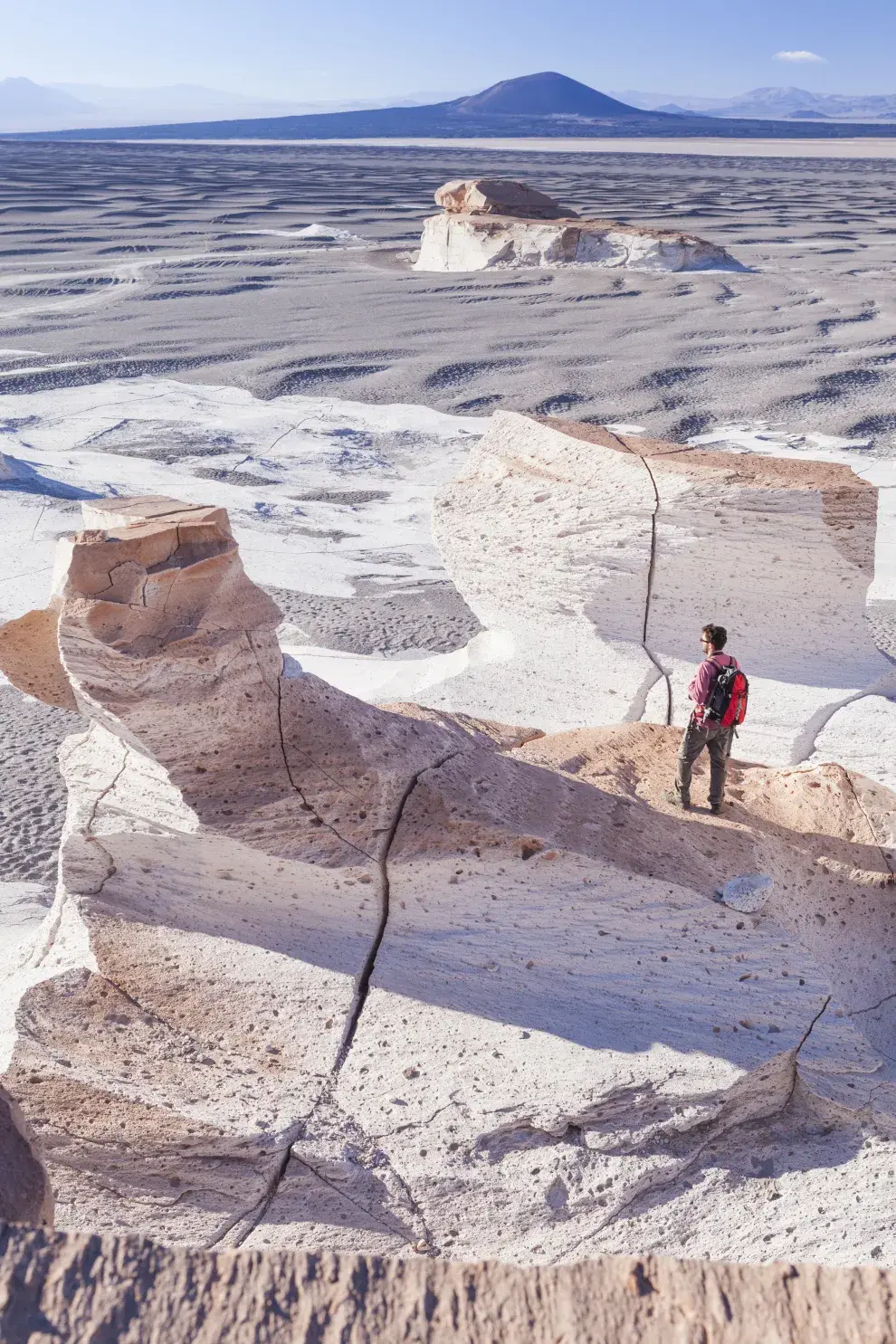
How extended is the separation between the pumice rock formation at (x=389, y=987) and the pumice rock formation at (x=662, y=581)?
4.29 ft

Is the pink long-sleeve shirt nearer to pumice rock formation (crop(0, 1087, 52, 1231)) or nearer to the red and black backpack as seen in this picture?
the red and black backpack

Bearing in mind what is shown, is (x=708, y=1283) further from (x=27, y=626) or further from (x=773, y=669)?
(x=773, y=669)

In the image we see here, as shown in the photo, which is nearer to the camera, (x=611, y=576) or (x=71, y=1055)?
(x=71, y=1055)

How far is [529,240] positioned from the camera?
15.1 metres

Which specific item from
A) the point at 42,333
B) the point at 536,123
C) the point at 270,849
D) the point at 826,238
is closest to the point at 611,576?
the point at 270,849

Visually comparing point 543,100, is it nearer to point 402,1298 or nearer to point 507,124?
point 507,124

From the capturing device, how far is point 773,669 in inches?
171

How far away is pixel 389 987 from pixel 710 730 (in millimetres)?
1124

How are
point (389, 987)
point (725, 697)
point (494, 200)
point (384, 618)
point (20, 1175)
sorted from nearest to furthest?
1. point (20, 1175)
2. point (389, 987)
3. point (725, 697)
4. point (384, 618)
5. point (494, 200)

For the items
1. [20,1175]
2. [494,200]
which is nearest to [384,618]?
[20,1175]

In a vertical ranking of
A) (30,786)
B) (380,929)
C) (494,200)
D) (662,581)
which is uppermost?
(494,200)

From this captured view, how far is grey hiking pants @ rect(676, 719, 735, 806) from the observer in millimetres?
3029

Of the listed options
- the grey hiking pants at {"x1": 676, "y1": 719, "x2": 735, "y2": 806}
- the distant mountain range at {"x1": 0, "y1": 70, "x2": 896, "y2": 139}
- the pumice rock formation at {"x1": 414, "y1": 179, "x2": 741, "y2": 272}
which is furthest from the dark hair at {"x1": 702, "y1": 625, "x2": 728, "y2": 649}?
the distant mountain range at {"x1": 0, "y1": 70, "x2": 896, "y2": 139}

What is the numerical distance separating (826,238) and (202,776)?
19253mm
